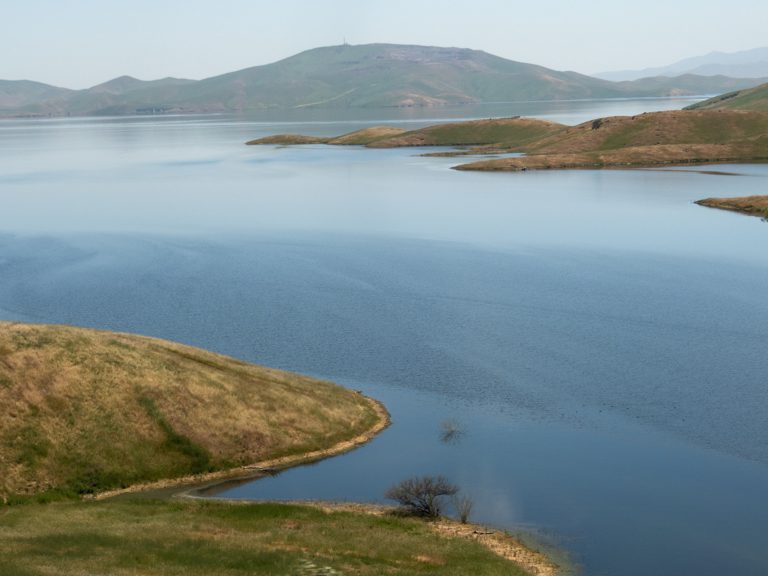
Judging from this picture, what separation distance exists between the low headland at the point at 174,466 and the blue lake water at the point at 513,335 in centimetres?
408

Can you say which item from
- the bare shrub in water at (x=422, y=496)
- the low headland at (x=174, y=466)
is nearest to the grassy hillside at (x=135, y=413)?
the low headland at (x=174, y=466)

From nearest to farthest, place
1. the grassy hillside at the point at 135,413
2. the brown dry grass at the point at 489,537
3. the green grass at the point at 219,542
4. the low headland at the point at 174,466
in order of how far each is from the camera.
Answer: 1. the green grass at the point at 219,542
2. the low headland at the point at 174,466
3. the brown dry grass at the point at 489,537
4. the grassy hillside at the point at 135,413

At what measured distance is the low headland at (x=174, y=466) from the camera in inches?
1820

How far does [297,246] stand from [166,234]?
1213 inches

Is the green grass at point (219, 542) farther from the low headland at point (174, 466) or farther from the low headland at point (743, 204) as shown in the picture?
the low headland at point (743, 204)

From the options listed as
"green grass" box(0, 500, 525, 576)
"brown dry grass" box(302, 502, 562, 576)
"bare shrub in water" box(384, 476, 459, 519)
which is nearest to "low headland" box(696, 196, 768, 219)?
"bare shrub in water" box(384, 476, 459, 519)

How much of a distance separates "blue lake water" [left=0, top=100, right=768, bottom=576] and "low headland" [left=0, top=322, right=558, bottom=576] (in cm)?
408

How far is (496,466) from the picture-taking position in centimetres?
6216

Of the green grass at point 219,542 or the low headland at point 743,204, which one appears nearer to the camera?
the green grass at point 219,542

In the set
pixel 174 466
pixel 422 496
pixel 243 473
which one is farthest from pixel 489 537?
pixel 174 466

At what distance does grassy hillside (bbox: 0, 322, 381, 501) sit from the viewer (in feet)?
198

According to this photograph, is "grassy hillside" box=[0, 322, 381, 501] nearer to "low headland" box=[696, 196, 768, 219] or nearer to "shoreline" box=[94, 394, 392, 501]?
"shoreline" box=[94, 394, 392, 501]

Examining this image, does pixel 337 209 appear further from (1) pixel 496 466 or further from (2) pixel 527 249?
(1) pixel 496 466

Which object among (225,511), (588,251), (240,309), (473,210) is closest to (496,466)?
(225,511)
